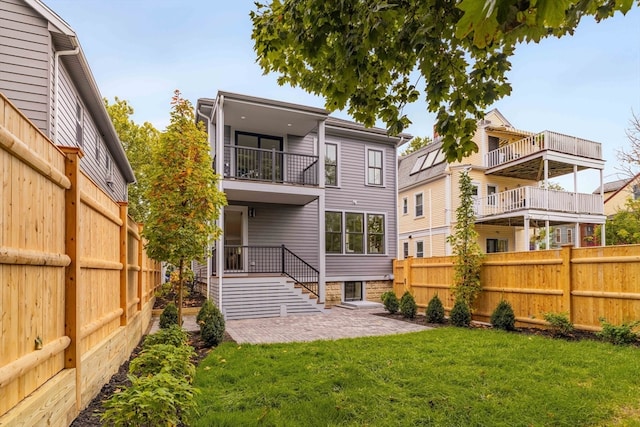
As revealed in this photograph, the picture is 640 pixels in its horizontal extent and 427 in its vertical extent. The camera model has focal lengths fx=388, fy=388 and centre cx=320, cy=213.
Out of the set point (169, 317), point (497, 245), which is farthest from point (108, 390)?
point (497, 245)

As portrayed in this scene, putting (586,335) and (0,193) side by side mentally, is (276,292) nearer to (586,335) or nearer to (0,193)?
(586,335)

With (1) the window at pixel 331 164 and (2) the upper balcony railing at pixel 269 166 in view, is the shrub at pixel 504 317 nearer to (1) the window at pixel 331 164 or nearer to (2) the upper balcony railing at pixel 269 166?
(2) the upper balcony railing at pixel 269 166

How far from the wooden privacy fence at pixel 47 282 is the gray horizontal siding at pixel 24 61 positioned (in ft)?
12.5

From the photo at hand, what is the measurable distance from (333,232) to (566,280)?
27.4ft

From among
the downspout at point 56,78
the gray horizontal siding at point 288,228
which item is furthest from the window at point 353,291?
the downspout at point 56,78

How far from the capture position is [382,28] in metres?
3.30

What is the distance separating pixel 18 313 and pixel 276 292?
369 inches

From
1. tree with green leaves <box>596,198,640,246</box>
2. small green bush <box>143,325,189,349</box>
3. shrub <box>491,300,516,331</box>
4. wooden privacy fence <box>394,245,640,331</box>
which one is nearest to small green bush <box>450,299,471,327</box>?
shrub <box>491,300,516,331</box>

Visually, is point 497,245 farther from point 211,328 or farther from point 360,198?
point 211,328

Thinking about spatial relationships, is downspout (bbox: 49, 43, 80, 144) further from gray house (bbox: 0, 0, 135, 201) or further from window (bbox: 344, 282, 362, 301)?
window (bbox: 344, 282, 362, 301)

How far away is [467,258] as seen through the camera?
32.9ft

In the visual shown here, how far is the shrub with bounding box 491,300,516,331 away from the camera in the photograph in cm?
865

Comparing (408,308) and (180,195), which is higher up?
(180,195)

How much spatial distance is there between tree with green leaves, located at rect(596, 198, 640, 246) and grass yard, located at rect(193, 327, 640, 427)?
60.6ft
